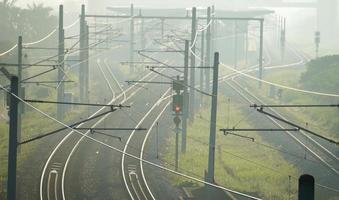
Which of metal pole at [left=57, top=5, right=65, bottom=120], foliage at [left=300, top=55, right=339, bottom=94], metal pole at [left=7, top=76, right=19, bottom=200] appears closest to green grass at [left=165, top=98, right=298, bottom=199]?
metal pole at [left=57, top=5, right=65, bottom=120]

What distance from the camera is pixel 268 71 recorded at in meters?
67.1

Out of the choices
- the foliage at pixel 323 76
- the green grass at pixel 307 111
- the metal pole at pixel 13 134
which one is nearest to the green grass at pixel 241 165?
the green grass at pixel 307 111

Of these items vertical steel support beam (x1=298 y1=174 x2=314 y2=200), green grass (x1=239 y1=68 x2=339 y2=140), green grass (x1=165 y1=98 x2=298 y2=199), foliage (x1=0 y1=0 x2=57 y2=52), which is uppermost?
foliage (x1=0 y1=0 x2=57 y2=52)

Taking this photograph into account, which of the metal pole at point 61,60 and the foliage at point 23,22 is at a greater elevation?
the foliage at point 23,22

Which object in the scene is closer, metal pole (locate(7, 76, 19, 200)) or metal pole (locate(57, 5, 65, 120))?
metal pole (locate(7, 76, 19, 200))

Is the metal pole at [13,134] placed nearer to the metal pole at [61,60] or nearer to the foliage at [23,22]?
the metal pole at [61,60]

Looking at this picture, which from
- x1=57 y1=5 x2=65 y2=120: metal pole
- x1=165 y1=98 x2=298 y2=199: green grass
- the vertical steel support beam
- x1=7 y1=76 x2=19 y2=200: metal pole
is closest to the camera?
the vertical steel support beam

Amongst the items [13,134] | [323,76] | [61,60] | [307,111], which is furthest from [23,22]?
[13,134]

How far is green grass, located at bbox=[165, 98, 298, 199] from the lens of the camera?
22.7 meters

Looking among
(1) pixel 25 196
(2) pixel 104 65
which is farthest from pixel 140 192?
(2) pixel 104 65

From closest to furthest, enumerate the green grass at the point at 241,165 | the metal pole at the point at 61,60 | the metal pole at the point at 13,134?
the metal pole at the point at 13,134
the green grass at the point at 241,165
the metal pole at the point at 61,60

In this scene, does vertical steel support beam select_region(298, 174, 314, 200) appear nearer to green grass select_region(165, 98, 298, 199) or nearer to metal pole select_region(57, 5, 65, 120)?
green grass select_region(165, 98, 298, 199)

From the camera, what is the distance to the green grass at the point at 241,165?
22703 mm

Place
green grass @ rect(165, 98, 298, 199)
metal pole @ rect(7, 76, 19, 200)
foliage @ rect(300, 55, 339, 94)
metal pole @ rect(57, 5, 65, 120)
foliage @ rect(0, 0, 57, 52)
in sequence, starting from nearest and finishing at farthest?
metal pole @ rect(7, 76, 19, 200) < green grass @ rect(165, 98, 298, 199) < metal pole @ rect(57, 5, 65, 120) < foliage @ rect(300, 55, 339, 94) < foliage @ rect(0, 0, 57, 52)
